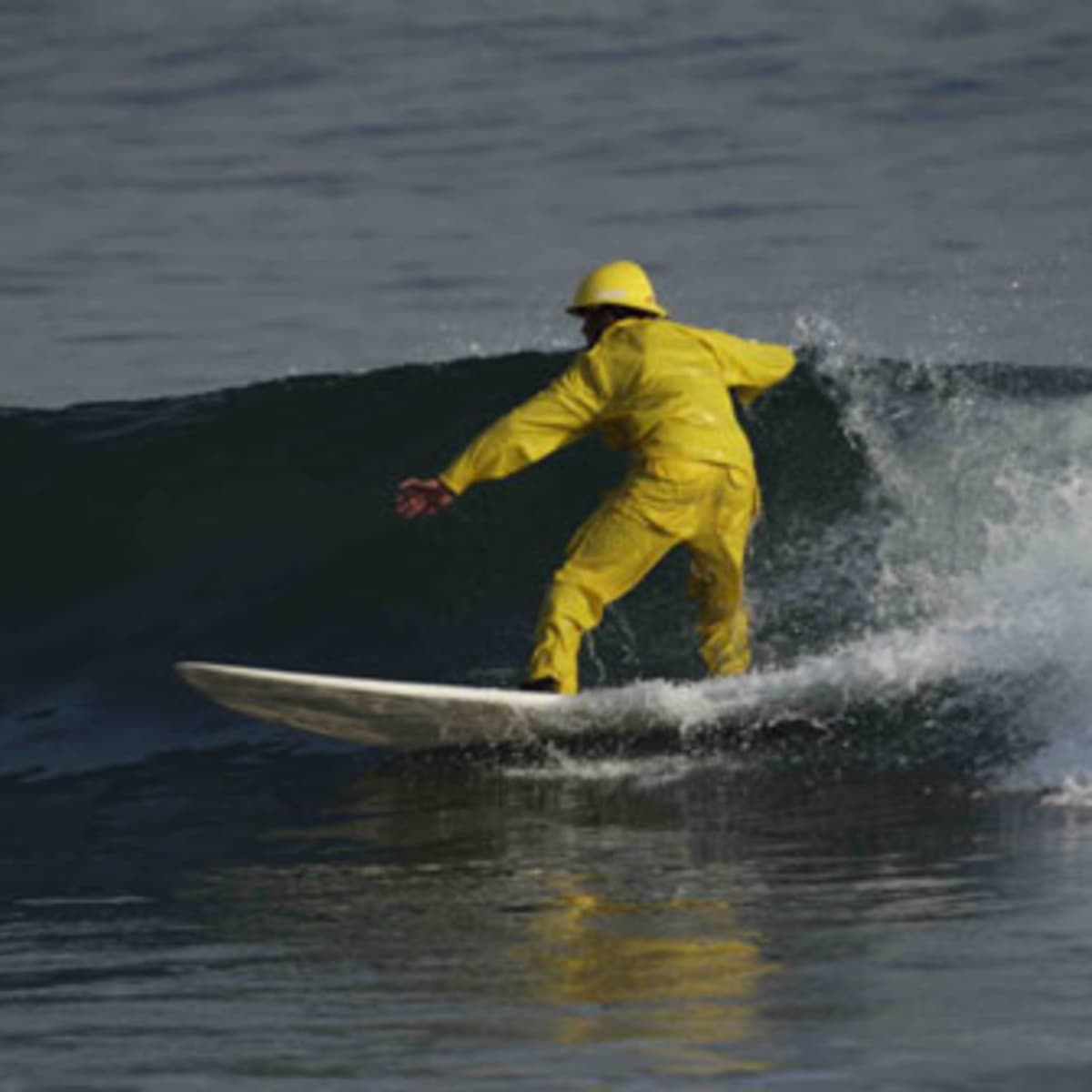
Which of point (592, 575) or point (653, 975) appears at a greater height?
point (592, 575)

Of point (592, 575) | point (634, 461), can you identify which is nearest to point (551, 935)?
point (592, 575)

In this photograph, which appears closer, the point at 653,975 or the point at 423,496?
the point at 653,975

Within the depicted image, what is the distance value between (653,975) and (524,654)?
596 cm

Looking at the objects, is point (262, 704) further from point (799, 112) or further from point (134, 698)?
point (799, 112)

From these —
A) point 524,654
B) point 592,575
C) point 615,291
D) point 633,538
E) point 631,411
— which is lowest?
point 524,654

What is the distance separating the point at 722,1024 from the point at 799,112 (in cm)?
3502

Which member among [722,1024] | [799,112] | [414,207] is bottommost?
[722,1024]

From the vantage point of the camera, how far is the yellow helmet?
32.9 ft

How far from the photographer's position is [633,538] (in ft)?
32.2

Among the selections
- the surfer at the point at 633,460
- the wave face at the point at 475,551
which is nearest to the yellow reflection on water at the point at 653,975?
the surfer at the point at 633,460

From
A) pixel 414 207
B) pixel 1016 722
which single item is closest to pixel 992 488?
pixel 1016 722

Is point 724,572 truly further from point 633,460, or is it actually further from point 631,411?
point 631,411

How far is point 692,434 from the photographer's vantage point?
32.3ft

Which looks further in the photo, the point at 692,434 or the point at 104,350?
the point at 104,350
